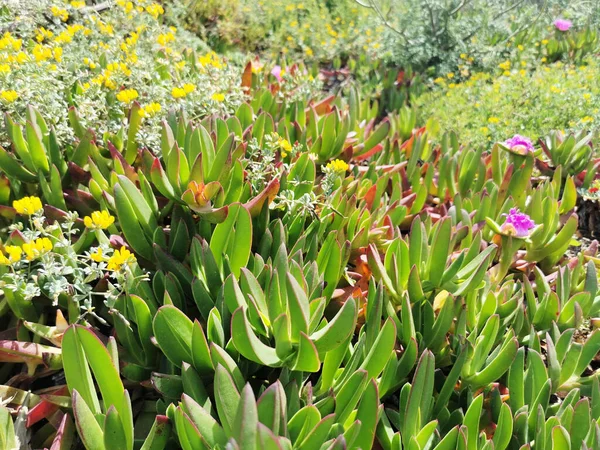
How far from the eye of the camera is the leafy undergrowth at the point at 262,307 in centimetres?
132

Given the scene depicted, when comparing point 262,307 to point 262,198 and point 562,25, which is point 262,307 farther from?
point 562,25

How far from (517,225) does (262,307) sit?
1.18m

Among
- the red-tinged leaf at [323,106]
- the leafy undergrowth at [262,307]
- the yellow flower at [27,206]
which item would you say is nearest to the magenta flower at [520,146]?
the leafy undergrowth at [262,307]

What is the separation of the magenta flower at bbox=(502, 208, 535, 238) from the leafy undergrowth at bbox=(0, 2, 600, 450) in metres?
0.01

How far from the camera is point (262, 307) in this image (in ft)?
4.98

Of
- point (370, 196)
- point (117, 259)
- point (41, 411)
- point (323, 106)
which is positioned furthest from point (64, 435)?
point (323, 106)

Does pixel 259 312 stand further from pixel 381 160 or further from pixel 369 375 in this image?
pixel 381 160


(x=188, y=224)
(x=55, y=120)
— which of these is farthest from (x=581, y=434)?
(x=55, y=120)

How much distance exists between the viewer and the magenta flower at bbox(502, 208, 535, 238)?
2078mm

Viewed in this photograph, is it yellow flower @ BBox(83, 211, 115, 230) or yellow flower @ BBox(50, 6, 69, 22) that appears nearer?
yellow flower @ BBox(83, 211, 115, 230)

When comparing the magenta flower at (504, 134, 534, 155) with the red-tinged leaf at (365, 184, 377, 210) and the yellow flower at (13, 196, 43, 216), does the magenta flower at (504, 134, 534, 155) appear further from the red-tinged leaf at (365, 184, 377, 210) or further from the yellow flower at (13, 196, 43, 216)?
the yellow flower at (13, 196, 43, 216)

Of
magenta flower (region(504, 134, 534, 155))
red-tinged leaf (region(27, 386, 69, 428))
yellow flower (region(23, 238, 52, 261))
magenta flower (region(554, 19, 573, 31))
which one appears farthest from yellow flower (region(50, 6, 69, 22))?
magenta flower (region(554, 19, 573, 31))

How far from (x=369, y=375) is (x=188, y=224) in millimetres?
908

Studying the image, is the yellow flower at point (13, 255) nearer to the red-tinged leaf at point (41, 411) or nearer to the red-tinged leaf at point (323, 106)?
the red-tinged leaf at point (41, 411)
